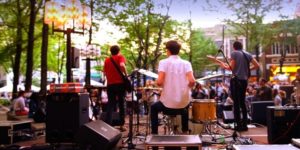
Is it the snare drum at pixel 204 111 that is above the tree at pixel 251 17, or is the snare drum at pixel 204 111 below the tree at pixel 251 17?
below

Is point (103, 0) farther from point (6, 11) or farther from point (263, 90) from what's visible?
point (263, 90)

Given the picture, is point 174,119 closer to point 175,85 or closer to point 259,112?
point 175,85

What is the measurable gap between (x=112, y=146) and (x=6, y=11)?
20908 mm

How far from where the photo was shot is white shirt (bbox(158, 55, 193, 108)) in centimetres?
576

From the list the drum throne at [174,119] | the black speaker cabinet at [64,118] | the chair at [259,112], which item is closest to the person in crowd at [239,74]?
the drum throne at [174,119]

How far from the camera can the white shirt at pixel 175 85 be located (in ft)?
18.9

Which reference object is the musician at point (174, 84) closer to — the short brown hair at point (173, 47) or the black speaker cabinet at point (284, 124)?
the short brown hair at point (173, 47)

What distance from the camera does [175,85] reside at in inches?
228

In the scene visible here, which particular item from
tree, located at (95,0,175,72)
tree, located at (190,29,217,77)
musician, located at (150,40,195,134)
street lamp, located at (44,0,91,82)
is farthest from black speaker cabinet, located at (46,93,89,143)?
tree, located at (190,29,217,77)

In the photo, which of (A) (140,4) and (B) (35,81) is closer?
(A) (140,4)

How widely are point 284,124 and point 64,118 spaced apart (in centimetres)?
339

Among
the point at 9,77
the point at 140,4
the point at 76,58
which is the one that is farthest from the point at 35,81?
the point at 76,58

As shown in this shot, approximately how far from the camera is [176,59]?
5.91 meters

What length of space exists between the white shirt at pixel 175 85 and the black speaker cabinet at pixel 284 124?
133 cm
